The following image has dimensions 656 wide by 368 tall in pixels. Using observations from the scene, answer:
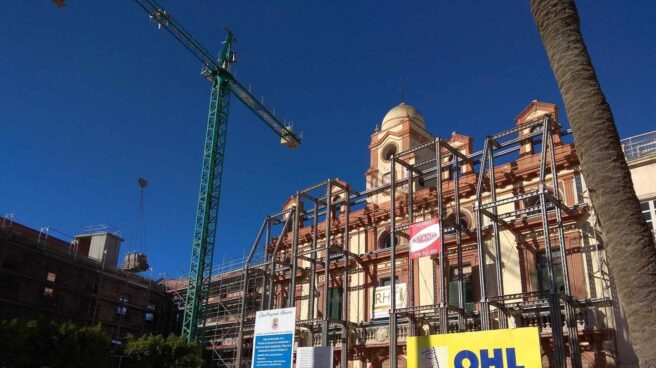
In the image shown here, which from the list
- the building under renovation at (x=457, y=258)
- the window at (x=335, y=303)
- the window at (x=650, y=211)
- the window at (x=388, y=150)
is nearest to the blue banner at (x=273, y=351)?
the building under renovation at (x=457, y=258)

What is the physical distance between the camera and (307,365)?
24.2m

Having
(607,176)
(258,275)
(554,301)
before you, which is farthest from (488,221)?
(607,176)

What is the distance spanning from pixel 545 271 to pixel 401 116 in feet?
54.6

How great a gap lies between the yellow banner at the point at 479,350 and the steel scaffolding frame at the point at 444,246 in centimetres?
237

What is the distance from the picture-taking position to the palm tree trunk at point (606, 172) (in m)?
7.55

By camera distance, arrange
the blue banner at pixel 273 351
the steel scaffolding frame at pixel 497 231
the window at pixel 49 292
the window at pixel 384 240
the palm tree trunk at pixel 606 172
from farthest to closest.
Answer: the window at pixel 49 292 < the window at pixel 384 240 < the blue banner at pixel 273 351 < the steel scaffolding frame at pixel 497 231 < the palm tree trunk at pixel 606 172

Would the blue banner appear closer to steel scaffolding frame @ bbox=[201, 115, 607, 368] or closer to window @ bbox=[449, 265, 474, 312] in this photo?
steel scaffolding frame @ bbox=[201, 115, 607, 368]

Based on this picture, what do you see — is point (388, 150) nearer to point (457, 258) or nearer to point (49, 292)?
point (457, 258)

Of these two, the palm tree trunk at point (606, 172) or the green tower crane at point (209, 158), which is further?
the green tower crane at point (209, 158)

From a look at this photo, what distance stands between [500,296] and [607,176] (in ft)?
47.0

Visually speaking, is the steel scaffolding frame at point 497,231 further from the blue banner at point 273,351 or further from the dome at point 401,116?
the dome at point 401,116

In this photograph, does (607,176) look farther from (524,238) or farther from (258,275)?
(258,275)

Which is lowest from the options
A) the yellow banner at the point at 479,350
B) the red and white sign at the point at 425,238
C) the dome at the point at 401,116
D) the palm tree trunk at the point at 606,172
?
the yellow banner at the point at 479,350

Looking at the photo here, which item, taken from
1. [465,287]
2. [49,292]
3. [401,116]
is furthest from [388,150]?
[49,292]
